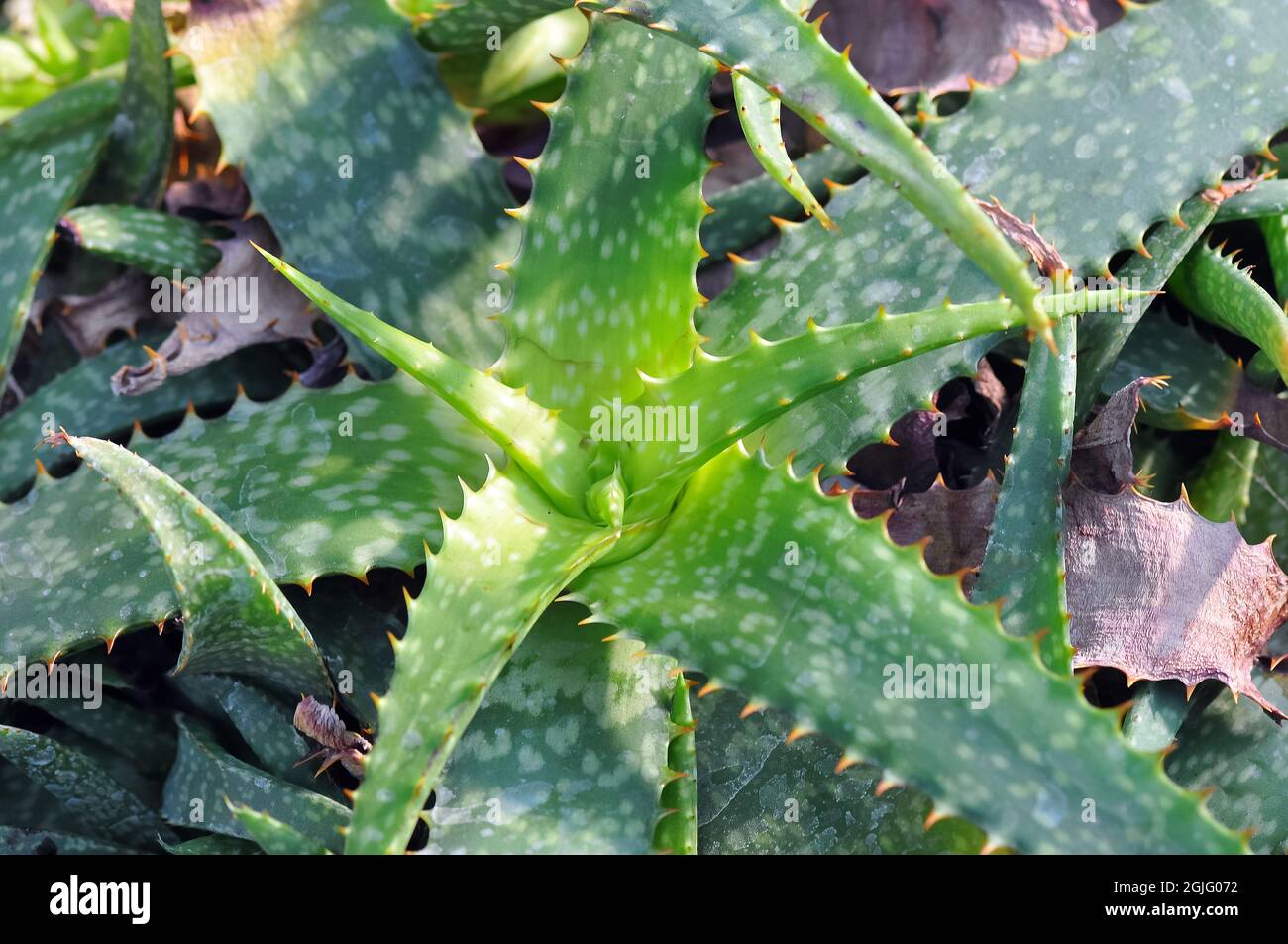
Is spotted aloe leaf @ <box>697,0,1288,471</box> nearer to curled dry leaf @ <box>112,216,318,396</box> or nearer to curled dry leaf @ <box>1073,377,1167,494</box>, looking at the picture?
curled dry leaf @ <box>1073,377,1167,494</box>

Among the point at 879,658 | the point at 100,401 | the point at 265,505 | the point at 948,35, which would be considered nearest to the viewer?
the point at 879,658

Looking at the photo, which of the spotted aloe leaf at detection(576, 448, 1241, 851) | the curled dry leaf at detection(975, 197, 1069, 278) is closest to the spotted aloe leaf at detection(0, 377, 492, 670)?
the spotted aloe leaf at detection(576, 448, 1241, 851)

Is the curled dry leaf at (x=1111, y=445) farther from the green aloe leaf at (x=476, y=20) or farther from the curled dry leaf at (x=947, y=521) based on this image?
the green aloe leaf at (x=476, y=20)

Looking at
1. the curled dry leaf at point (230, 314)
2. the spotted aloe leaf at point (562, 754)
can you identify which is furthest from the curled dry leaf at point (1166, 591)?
the curled dry leaf at point (230, 314)

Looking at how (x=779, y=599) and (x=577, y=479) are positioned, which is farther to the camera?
(x=577, y=479)

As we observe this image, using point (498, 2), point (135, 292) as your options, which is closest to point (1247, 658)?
point (498, 2)

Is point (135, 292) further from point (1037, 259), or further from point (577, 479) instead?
point (1037, 259)

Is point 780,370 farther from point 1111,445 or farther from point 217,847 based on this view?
point 217,847

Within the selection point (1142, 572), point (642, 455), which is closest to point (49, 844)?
point (642, 455)
